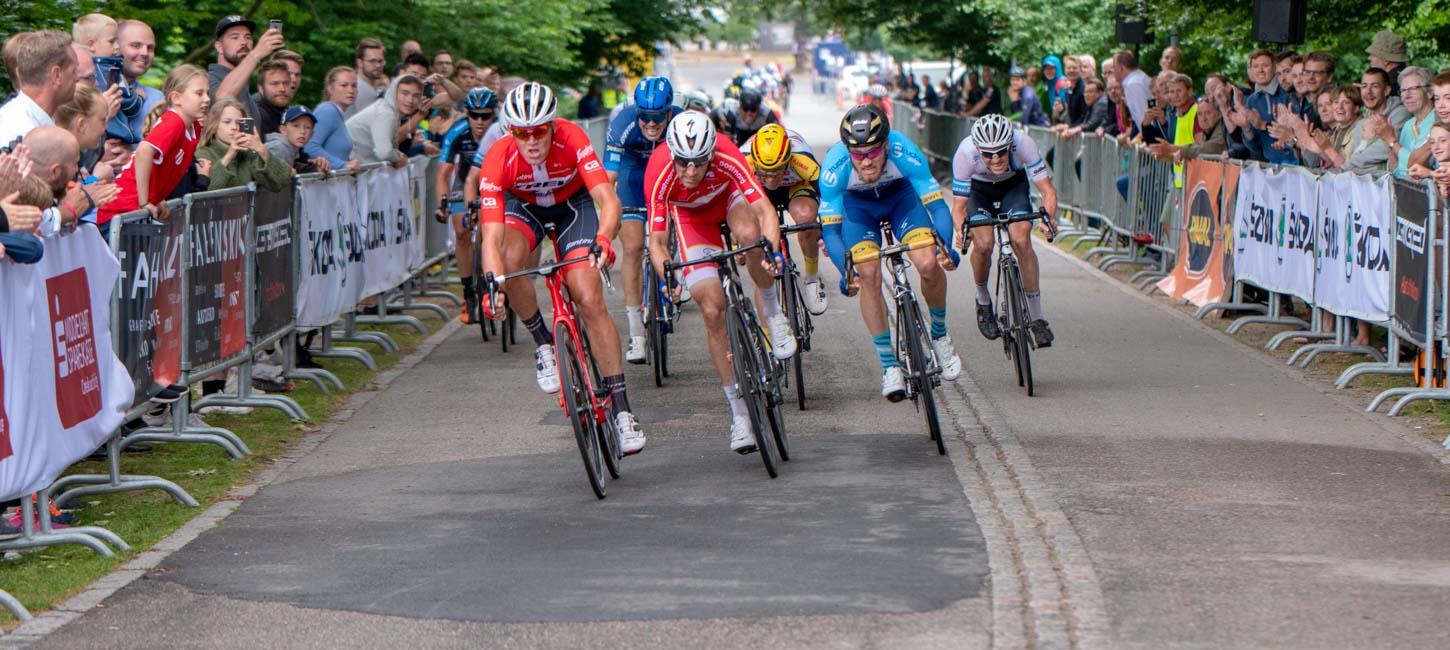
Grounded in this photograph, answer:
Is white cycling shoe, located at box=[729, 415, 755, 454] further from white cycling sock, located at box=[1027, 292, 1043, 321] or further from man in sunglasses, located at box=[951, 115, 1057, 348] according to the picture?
white cycling sock, located at box=[1027, 292, 1043, 321]

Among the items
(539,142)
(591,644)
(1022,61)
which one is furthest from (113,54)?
(1022,61)

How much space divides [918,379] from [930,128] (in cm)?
3410

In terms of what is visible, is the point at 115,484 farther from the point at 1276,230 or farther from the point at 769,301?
the point at 1276,230

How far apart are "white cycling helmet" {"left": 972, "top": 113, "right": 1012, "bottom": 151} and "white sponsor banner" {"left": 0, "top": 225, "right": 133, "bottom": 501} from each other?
18.7 feet

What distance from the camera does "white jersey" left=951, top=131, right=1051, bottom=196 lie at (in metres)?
12.9

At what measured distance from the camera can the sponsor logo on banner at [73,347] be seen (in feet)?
27.3

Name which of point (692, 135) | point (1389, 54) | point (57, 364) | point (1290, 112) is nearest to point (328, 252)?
point (692, 135)

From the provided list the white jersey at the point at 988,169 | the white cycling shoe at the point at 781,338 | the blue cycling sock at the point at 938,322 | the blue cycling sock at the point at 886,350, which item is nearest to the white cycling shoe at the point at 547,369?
the white cycling shoe at the point at 781,338

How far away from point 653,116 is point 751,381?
11.5 ft

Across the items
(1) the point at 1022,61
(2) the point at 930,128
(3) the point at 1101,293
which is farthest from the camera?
(2) the point at 930,128

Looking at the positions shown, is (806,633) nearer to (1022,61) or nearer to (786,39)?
(1022,61)

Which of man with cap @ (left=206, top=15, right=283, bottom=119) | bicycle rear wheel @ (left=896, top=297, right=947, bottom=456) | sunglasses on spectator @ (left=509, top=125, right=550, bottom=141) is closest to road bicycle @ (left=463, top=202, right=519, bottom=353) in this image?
man with cap @ (left=206, top=15, right=283, bottom=119)

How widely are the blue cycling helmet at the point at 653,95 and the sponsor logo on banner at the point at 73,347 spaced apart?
4.78 m

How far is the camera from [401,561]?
7973 millimetres
